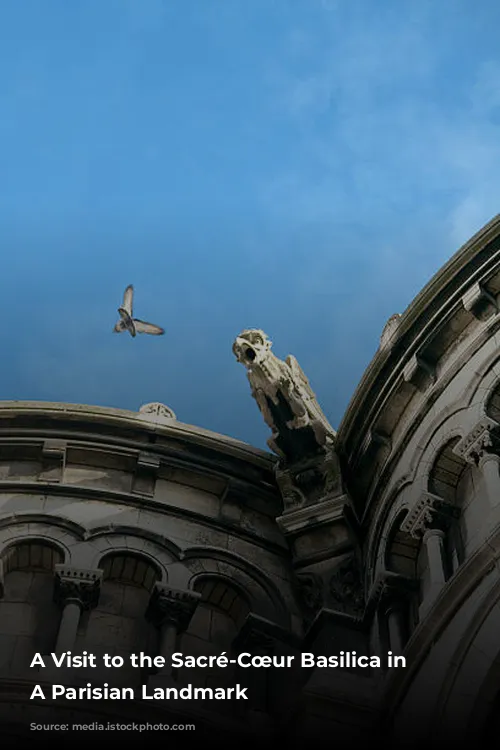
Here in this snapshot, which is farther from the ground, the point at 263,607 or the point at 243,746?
the point at 263,607

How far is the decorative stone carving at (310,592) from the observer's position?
22.9 metres

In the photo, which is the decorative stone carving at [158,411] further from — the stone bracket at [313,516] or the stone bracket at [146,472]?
the stone bracket at [313,516]

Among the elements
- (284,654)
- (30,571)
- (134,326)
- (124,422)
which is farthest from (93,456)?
(134,326)

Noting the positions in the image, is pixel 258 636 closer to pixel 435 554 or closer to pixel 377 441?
pixel 435 554

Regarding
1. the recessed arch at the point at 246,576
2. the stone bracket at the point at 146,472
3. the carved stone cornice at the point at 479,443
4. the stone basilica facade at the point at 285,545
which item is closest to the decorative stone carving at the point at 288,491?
the stone basilica facade at the point at 285,545

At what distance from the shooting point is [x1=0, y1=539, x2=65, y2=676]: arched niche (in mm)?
21188

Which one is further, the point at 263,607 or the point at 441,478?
the point at 263,607

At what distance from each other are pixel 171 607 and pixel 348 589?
2.94 m

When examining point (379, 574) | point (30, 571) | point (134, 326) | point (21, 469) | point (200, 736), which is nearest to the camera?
point (200, 736)

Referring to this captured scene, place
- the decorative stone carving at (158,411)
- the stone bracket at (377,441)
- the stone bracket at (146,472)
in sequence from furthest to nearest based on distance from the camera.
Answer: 1. the decorative stone carving at (158,411)
2. the stone bracket at (146,472)
3. the stone bracket at (377,441)

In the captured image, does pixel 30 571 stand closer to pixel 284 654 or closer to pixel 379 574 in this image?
pixel 284 654

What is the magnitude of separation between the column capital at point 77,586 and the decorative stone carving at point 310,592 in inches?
133

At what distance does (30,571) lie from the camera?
906 inches

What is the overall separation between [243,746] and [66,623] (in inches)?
140
